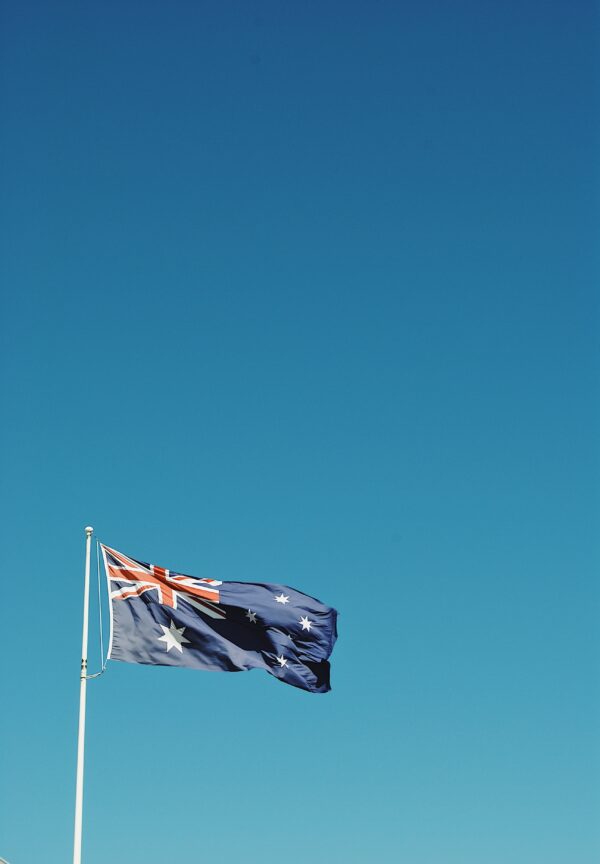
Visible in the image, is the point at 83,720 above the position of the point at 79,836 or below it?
above

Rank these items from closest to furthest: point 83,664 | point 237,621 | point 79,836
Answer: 1. point 79,836
2. point 83,664
3. point 237,621

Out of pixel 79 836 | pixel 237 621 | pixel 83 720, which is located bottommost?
pixel 79 836

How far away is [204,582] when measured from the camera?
127 ft

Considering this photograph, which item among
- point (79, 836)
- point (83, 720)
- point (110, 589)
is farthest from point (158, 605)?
A: point (79, 836)

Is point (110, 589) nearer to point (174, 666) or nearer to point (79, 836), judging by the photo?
point (174, 666)

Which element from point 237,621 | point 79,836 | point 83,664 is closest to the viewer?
→ point 79,836

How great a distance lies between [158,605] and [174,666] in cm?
163

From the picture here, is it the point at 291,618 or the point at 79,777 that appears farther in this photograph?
the point at 291,618

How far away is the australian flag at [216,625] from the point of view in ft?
121

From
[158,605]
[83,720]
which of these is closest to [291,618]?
[158,605]

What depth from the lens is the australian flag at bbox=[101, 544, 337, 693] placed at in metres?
36.8

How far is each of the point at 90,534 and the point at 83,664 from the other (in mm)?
3437

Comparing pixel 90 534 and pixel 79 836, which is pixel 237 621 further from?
pixel 79 836

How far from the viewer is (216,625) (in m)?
38.2
